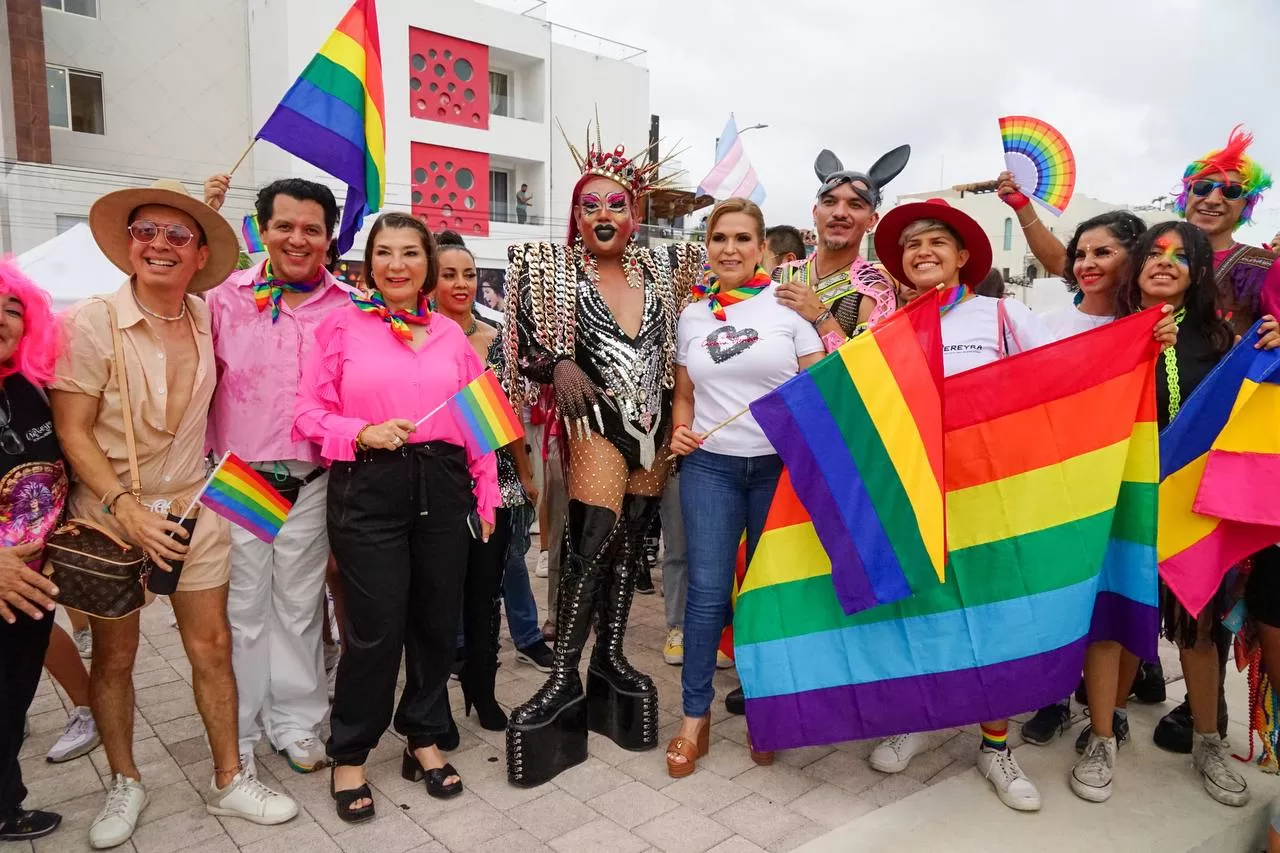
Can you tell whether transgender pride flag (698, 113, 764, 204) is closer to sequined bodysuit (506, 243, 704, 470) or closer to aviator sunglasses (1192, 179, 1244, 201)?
aviator sunglasses (1192, 179, 1244, 201)

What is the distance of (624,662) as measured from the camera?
358cm

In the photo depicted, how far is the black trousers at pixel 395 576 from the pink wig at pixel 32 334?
92 centimetres

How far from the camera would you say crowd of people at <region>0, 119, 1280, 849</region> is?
273 centimetres

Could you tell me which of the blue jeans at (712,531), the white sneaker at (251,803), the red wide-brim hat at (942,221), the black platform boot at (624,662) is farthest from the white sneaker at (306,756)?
the red wide-brim hat at (942,221)

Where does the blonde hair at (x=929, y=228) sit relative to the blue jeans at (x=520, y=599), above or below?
above

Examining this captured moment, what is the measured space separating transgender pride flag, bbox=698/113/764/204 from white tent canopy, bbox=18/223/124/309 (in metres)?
7.02

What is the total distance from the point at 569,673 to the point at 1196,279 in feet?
9.66

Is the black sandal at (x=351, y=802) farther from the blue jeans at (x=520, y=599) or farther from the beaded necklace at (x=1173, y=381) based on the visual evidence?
the beaded necklace at (x=1173, y=381)

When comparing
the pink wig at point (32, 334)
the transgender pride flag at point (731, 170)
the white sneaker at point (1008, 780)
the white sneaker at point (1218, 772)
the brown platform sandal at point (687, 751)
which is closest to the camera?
the pink wig at point (32, 334)

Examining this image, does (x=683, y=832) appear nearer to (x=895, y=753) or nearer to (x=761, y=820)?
(x=761, y=820)

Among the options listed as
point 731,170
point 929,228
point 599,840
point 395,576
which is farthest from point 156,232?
point 731,170

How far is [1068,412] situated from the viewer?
3.07 m

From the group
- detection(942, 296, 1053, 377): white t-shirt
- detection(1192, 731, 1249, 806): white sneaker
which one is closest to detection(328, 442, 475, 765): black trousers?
detection(942, 296, 1053, 377): white t-shirt

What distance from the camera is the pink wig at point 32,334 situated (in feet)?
8.11
